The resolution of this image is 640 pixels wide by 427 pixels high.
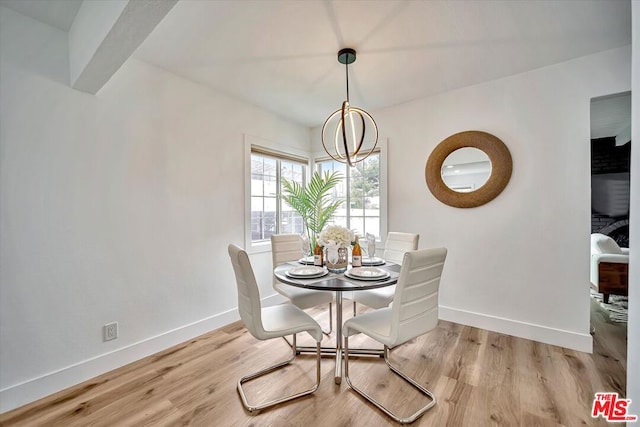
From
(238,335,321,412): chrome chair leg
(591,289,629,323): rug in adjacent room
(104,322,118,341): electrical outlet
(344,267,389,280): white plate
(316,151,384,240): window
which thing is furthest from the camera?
(316,151,384,240): window

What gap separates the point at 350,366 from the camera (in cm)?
211

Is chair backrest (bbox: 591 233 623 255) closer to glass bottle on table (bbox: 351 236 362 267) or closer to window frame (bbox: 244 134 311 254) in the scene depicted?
glass bottle on table (bbox: 351 236 362 267)

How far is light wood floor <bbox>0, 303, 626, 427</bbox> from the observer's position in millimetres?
1580

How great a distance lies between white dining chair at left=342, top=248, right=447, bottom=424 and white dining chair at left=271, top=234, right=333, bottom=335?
2.23 feet

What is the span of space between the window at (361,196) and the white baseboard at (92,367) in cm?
209

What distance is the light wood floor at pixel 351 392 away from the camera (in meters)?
1.58

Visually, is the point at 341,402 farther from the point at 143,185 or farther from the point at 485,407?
the point at 143,185

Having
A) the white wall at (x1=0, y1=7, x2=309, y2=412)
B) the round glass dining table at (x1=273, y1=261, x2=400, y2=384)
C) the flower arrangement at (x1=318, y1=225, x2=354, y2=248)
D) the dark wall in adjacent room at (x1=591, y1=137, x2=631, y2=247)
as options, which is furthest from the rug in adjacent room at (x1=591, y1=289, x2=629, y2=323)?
the white wall at (x1=0, y1=7, x2=309, y2=412)

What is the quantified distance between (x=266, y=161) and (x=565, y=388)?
339 centimetres

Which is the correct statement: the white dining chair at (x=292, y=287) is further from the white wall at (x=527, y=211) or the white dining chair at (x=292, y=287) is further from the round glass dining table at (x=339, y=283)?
the white wall at (x=527, y=211)

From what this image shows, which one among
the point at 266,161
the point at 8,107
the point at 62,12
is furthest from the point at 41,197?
the point at 266,161

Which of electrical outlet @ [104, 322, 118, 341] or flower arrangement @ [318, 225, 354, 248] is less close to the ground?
flower arrangement @ [318, 225, 354, 248]

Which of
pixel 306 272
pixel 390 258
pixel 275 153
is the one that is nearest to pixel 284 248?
pixel 306 272

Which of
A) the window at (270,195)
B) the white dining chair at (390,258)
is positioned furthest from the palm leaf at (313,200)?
the white dining chair at (390,258)
